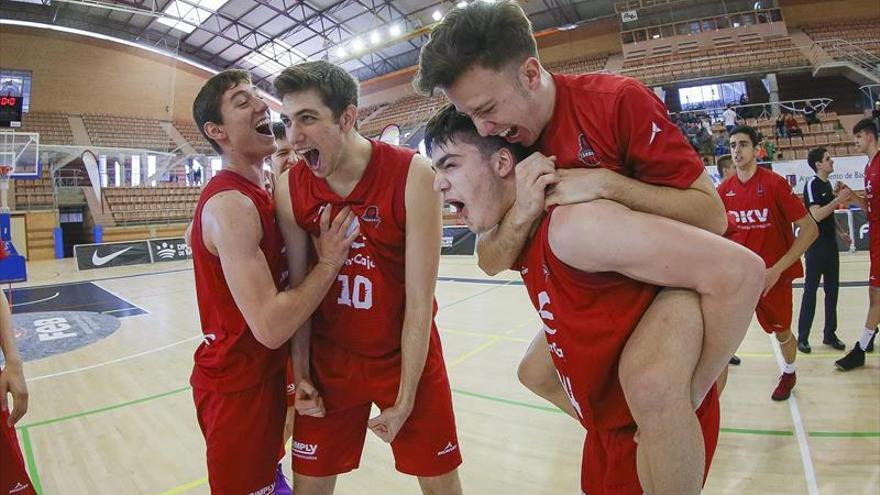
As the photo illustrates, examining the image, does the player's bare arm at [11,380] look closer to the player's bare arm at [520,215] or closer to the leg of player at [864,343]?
the player's bare arm at [520,215]

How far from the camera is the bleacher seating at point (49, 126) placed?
2056 cm

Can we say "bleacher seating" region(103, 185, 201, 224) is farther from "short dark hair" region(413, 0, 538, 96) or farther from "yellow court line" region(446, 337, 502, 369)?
"short dark hair" region(413, 0, 538, 96)

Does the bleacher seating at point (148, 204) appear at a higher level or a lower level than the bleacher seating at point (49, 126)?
lower

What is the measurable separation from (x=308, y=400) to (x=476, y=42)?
1394 mm

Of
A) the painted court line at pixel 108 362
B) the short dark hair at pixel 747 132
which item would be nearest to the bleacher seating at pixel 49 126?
the painted court line at pixel 108 362

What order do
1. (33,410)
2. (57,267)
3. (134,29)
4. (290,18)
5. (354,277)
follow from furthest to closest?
1. (134,29)
2. (290,18)
3. (57,267)
4. (33,410)
5. (354,277)

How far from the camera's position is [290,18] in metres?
21.2

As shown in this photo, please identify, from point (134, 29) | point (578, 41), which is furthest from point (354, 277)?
point (134, 29)

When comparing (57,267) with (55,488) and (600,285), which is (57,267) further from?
(600,285)

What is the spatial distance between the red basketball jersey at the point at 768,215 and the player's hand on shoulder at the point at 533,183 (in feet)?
10.9

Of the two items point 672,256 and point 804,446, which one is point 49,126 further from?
point 804,446

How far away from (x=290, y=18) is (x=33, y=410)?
2112 cm

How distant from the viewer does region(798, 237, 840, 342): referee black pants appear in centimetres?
437

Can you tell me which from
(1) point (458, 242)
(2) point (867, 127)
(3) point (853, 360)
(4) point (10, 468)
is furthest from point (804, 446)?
(1) point (458, 242)
